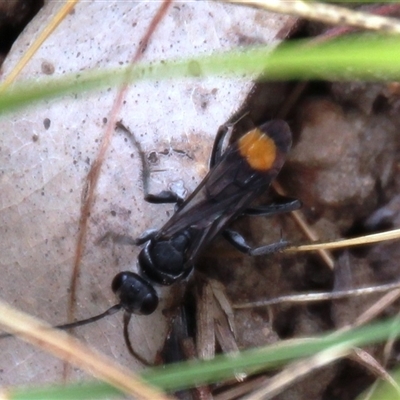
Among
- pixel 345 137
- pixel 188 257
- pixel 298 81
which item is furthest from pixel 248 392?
pixel 298 81

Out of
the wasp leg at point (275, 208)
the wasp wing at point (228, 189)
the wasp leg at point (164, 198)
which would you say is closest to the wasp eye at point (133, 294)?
the wasp wing at point (228, 189)

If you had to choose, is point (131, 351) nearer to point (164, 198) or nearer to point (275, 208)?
point (164, 198)

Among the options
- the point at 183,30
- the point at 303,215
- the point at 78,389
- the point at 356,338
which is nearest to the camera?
the point at 78,389

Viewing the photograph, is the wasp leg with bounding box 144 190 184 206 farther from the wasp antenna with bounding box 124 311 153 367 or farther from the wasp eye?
the wasp antenna with bounding box 124 311 153 367

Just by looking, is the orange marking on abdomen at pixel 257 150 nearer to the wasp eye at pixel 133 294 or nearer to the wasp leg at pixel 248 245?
the wasp leg at pixel 248 245

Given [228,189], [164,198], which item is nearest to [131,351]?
[164,198]

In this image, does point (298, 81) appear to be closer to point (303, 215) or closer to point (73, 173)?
point (303, 215)
